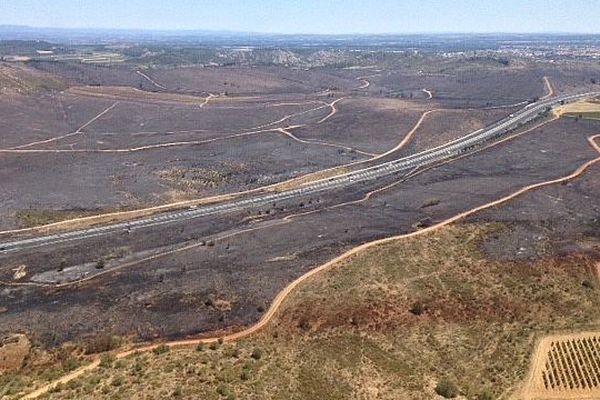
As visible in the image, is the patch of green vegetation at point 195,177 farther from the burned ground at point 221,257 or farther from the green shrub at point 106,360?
the green shrub at point 106,360

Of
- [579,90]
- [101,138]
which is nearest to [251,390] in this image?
[101,138]

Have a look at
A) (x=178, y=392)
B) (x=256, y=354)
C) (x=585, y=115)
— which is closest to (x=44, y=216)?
(x=256, y=354)

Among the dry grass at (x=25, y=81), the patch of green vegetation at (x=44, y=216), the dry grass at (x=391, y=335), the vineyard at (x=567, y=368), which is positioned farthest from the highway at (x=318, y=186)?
the dry grass at (x=25, y=81)

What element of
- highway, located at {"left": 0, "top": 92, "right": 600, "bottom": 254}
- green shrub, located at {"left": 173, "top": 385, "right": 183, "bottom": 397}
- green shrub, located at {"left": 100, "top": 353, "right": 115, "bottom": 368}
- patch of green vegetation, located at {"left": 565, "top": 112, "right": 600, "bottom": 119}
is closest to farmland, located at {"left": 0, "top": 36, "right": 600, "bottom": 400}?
green shrub, located at {"left": 100, "top": 353, "right": 115, "bottom": 368}

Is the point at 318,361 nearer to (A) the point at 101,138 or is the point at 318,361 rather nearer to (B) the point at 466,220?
(B) the point at 466,220

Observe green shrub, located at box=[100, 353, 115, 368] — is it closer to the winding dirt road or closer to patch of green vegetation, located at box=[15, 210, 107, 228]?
the winding dirt road

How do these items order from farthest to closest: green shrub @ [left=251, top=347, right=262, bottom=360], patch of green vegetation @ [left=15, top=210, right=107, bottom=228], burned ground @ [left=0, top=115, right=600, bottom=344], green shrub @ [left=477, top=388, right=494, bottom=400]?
patch of green vegetation @ [left=15, top=210, right=107, bottom=228], burned ground @ [left=0, top=115, right=600, bottom=344], green shrub @ [left=251, top=347, right=262, bottom=360], green shrub @ [left=477, top=388, right=494, bottom=400]
